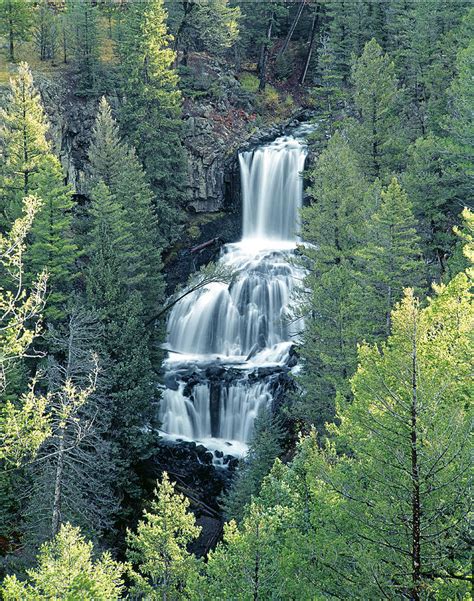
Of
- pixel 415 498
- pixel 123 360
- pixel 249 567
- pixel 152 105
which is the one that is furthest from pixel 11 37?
pixel 415 498

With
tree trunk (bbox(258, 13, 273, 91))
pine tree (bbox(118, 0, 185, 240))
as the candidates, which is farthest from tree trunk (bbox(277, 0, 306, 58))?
pine tree (bbox(118, 0, 185, 240))

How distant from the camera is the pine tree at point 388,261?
2019cm

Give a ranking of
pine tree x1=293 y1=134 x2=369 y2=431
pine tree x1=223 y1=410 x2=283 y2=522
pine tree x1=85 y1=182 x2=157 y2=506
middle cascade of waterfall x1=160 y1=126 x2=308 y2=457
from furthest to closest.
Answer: middle cascade of waterfall x1=160 y1=126 x2=308 y2=457, pine tree x1=85 y1=182 x2=157 y2=506, pine tree x1=223 y1=410 x2=283 y2=522, pine tree x1=293 y1=134 x2=369 y2=431

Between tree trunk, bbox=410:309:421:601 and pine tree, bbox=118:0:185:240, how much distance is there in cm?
3096

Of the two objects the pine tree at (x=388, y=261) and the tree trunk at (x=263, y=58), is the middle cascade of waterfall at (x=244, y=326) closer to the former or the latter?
the pine tree at (x=388, y=261)

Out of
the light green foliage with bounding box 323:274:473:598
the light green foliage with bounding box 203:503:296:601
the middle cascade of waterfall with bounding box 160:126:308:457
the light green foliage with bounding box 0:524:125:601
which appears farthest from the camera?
the middle cascade of waterfall with bounding box 160:126:308:457

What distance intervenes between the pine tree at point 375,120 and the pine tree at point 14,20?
28025mm

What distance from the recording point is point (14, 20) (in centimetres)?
4412

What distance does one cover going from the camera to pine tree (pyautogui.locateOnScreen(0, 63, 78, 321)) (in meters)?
28.0

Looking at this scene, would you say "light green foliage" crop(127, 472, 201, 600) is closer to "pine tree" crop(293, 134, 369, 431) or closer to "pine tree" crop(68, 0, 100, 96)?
"pine tree" crop(293, 134, 369, 431)

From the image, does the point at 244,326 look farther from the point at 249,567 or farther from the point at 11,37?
the point at 11,37

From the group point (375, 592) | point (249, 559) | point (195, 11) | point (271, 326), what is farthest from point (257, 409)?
point (195, 11)

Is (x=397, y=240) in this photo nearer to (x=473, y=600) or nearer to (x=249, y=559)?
Answer: (x=249, y=559)

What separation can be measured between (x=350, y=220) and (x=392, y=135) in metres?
8.38
